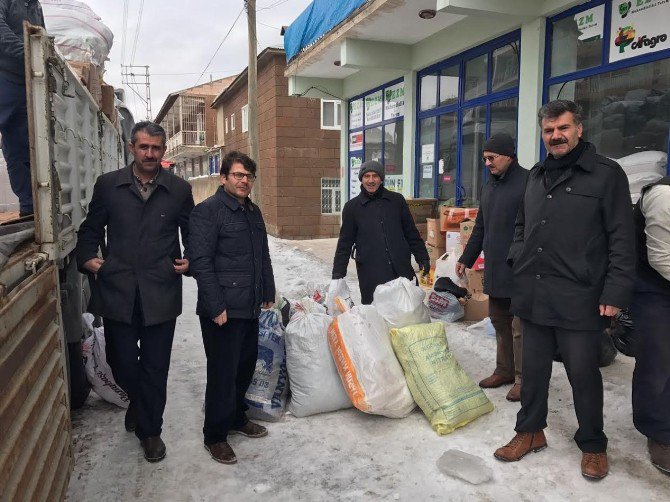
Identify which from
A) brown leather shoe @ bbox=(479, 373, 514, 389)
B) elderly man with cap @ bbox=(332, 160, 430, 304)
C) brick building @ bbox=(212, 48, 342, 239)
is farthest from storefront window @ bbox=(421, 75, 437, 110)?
brick building @ bbox=(212, 48, 342, 239)

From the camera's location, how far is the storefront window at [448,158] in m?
7.54

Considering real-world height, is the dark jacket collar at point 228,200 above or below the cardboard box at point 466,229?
above

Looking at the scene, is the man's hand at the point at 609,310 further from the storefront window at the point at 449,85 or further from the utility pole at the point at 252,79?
the utility pole at the point at 252,79

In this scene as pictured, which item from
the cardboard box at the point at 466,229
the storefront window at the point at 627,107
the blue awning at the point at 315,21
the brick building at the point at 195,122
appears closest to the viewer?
the storefront window at the point at 627,107

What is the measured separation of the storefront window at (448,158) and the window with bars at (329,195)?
691 centimetres

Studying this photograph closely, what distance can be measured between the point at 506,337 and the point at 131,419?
2.56m

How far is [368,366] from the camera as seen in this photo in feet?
10.5

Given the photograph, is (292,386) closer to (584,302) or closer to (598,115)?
(584,302)

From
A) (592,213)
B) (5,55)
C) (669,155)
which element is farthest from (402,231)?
(5,55)

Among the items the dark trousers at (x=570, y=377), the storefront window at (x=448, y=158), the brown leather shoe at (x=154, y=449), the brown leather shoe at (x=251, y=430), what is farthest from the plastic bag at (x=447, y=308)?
the brown leather shoe at (x=154, y=449)

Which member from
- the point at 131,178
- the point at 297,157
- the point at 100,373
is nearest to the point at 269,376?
the point at 100,373

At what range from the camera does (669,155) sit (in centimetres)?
454

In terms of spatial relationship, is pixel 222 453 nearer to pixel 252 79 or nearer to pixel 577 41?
pixel 577 41

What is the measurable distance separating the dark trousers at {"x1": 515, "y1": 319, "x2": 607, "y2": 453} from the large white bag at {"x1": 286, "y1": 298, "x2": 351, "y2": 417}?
1131 mm
